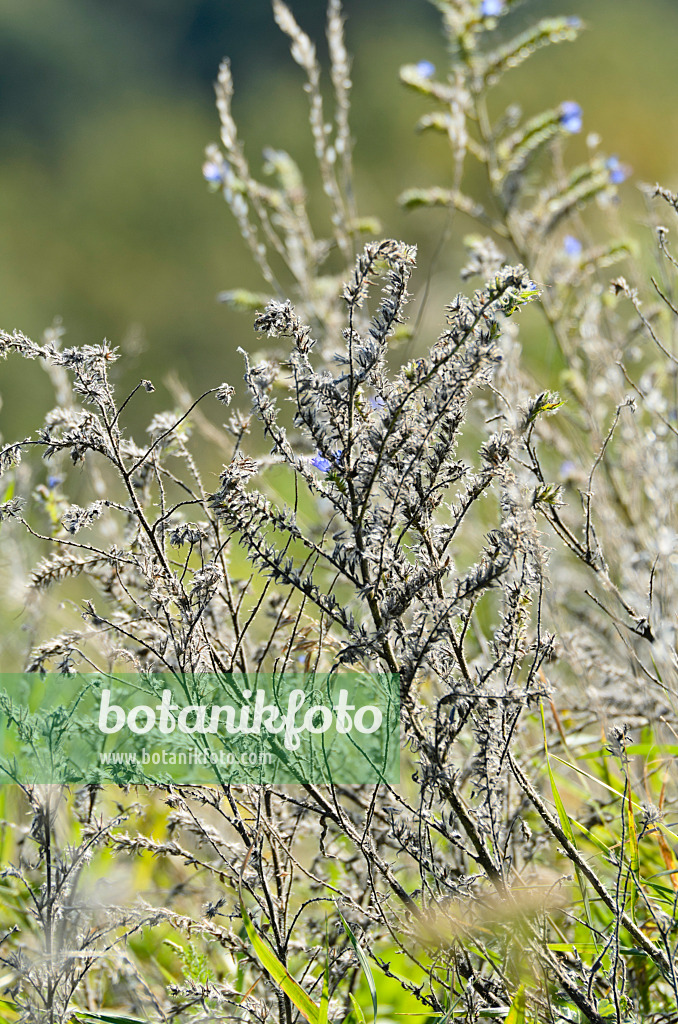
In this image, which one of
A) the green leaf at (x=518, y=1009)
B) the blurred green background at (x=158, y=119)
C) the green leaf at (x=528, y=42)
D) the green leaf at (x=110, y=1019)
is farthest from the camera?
the blurred green background at (x=158, y=119)

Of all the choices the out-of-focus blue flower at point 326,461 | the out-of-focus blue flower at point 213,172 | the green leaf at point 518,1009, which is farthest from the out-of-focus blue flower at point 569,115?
the green leaf at point 518,1009

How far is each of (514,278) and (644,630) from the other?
1.79 ft

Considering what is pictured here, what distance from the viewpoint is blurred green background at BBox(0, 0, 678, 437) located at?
1616 centimetres

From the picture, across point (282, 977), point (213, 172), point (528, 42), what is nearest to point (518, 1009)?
point (282, 977)

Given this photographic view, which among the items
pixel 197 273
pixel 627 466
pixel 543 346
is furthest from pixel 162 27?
pixel 627 466

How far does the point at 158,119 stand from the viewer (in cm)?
2352

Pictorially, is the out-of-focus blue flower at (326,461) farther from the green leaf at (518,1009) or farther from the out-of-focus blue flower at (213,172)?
the out-of-focus blue flower at (213,172)

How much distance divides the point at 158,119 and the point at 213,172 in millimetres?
24187

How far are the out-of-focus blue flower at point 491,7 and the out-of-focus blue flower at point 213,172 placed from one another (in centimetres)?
81

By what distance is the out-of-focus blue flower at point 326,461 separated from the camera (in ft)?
3.12

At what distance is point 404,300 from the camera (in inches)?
36.1

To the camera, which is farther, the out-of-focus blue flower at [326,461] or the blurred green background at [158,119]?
the blurred green background at [158,119]

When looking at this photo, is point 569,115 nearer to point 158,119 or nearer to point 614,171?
point 614,171

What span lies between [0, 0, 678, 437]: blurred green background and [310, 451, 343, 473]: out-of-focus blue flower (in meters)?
13.9
